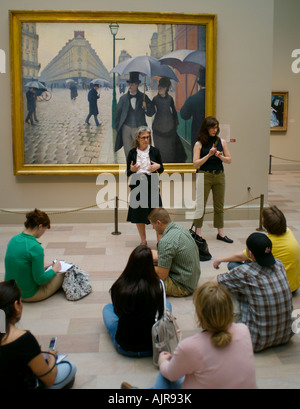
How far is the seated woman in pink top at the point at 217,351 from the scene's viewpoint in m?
3.35

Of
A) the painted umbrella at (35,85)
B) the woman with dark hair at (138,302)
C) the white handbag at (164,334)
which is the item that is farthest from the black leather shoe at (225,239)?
the white handbag at (164,334)

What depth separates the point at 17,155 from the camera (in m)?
10.3

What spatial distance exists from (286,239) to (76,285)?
2.76m

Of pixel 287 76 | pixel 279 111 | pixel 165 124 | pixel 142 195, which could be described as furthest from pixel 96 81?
pixel 287 76

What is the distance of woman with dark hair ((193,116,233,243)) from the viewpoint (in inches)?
343

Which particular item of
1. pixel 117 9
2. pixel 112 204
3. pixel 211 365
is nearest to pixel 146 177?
pixel 112 204

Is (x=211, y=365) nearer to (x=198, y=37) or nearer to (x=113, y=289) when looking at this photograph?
(x=113, y=289)

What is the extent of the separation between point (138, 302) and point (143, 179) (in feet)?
13.7

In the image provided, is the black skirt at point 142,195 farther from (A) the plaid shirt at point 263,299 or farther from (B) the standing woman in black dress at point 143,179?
(A) the plaid shirt at point 263,299

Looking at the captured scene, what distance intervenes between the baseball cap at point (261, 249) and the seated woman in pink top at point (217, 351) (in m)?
1.47

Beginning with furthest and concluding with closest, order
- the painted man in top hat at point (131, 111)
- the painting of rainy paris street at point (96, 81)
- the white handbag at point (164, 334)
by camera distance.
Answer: the painted man in top hat at point (131, 111)
the painting of rainy paris street at point (96, 81)
the white handbag at point (164, 334)

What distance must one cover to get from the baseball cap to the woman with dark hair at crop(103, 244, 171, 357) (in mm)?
998

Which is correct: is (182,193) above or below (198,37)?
below

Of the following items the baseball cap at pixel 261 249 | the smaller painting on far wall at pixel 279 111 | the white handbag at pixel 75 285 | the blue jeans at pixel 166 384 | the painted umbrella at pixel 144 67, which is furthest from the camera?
the smaller painting on far wall at pixel 279 111
